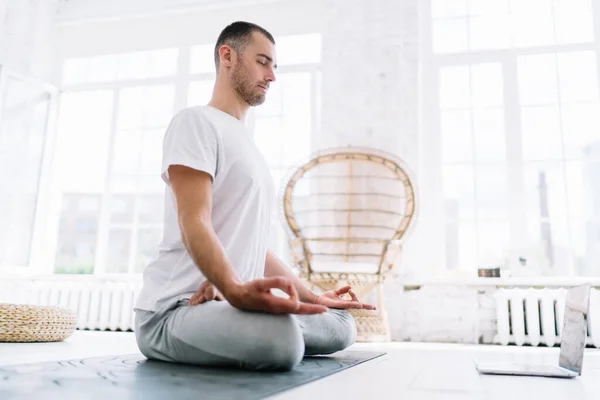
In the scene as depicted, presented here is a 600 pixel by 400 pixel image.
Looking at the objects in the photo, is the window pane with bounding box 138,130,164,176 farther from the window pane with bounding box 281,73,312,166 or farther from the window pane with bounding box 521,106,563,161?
the window pane with bounding box 521,106,563,161

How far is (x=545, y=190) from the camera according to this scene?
11.4 feet

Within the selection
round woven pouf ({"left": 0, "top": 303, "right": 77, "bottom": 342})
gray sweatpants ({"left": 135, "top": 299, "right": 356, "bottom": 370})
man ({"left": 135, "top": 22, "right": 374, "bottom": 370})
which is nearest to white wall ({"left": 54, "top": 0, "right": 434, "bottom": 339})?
round woven pouf ({"left": 0, "top": 303, "right": 77, "bottom": 342})

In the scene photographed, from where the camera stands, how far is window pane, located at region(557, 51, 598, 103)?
11.7ft

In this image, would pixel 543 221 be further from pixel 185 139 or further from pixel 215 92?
pixel 185 139

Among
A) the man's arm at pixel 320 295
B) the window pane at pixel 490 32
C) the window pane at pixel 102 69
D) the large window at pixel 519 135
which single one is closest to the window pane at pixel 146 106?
the window pane at pixel 102 69

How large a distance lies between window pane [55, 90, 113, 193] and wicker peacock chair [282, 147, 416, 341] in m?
1.84

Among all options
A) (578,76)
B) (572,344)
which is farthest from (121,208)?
(572,344)

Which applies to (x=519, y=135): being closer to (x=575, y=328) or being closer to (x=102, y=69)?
(x=575, y=328)

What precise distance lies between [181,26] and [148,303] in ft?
12.1

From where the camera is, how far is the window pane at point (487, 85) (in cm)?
371

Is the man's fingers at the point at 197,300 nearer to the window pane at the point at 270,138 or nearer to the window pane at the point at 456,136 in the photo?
the window pane at the point at 456,136

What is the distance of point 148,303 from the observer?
1319 millimetres

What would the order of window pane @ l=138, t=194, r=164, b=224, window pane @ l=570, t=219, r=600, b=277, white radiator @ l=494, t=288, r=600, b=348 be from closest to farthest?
white radiator @ l=494, t=288, r=600, b=348 < window pane @ l=570, t=219, r=600, b=277 < window pane @ l=138, t=194, r=164, b=224

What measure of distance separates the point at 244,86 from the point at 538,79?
283cm
